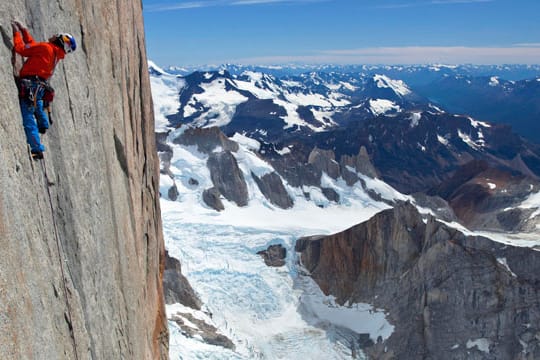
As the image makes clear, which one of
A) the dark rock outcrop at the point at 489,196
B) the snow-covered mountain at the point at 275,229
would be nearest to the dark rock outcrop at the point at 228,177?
the snow-covered mountain at the point at 275,229

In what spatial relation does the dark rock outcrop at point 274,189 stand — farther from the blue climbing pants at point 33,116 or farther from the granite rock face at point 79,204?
the blue climbing pants at point 33,116

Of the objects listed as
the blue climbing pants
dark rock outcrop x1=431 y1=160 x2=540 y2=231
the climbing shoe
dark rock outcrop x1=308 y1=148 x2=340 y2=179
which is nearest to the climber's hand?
the blue climbing pants

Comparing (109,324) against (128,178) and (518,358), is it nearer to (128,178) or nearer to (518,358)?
(128,178)

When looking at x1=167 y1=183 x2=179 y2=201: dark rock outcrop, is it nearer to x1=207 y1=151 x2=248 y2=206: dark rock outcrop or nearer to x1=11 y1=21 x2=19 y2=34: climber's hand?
x1=207 y1=151 x2=248 y2=206: dark rock outcrop

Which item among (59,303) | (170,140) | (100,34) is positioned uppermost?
(100,34)

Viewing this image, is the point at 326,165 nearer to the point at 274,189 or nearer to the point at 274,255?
the point at 274,189

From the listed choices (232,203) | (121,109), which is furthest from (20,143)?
(232,203)
